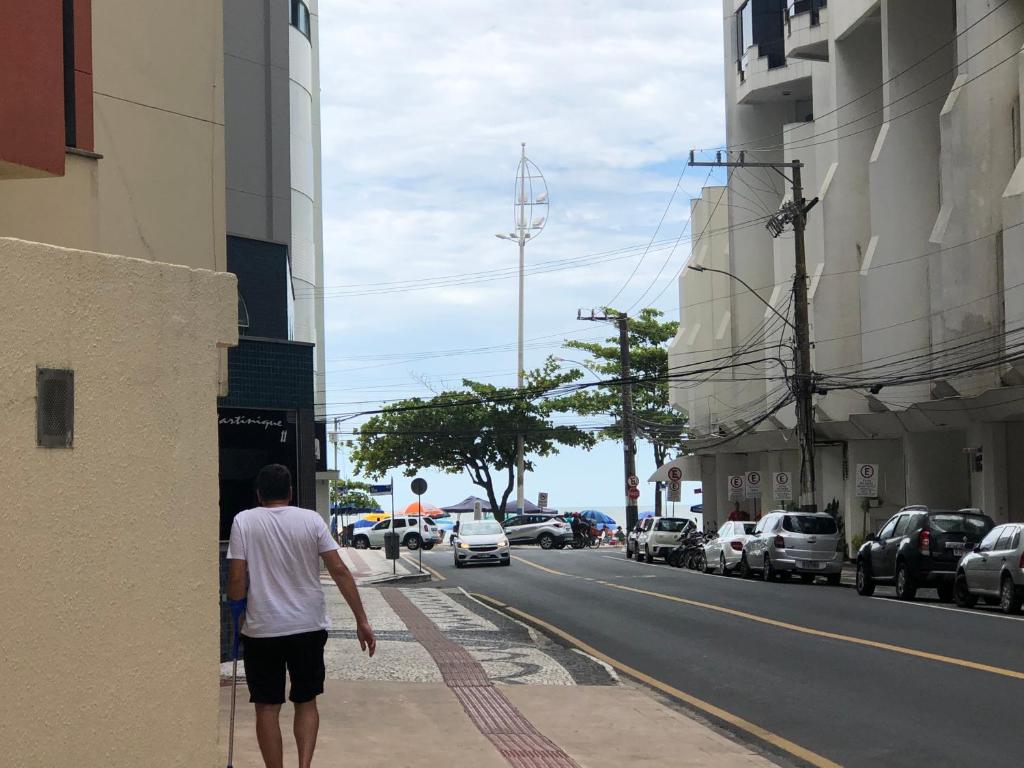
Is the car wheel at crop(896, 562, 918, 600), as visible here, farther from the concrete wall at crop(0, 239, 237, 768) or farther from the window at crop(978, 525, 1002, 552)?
the concrete wall at crop(0, 239, 237, 768)

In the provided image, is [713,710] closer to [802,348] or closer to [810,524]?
[810,524]

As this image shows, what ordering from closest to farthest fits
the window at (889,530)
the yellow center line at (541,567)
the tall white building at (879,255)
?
the window at (889,530)
the tall white building at (879,255)
the yellow center line at (541,567)

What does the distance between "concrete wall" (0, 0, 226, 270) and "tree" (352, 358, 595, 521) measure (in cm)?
5957

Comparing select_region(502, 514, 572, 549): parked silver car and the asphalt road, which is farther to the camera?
select_region(502, 514, 572, 549): parked silver car

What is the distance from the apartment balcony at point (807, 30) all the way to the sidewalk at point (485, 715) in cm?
3717

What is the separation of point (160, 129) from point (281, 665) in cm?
662

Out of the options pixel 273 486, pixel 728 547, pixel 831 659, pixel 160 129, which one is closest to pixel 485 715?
pixel 273 486

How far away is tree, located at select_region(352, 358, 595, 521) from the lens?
7412 cm

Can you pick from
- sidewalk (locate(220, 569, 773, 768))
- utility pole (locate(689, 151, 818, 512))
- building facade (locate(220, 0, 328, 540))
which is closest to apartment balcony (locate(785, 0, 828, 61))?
utility pole (locate(689, 151, 818, 512))

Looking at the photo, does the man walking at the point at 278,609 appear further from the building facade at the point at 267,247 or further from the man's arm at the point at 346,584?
the building facade at the point at 267,247

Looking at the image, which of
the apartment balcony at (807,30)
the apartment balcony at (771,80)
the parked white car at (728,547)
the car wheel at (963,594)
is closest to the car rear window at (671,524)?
the parked white car at (728,547)

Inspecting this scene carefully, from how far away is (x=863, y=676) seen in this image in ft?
46.3

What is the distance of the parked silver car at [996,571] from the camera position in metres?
21.6

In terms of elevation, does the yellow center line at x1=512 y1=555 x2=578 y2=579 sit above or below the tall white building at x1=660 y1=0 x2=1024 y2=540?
below
